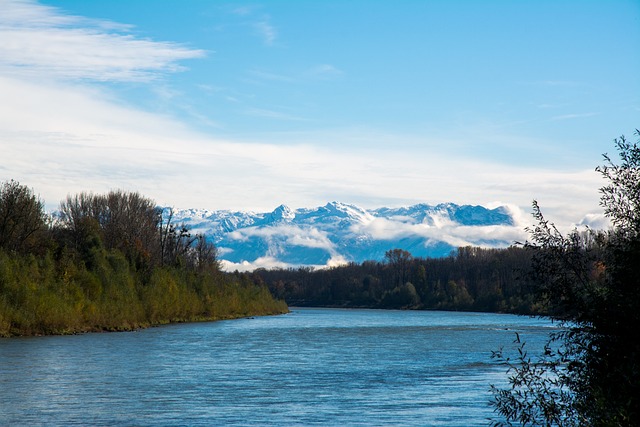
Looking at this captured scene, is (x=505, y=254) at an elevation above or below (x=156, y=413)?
above

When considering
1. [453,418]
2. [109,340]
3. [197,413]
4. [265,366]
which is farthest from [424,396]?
[109,340]

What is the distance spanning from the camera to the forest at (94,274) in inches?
2324

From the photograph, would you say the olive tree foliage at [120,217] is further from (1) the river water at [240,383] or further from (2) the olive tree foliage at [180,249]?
(1) the river water at [240,383]

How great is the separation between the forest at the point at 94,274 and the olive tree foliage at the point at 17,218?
0.27 feet

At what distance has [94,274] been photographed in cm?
7081

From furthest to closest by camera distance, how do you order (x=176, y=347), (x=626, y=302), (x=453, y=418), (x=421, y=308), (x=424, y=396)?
1. (x=421, y=308)
2. (x=176, y=347)
3. (x=424, y=396)
4. (x=453, y=418)
5. (x=626, y=302)

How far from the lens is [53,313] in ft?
197

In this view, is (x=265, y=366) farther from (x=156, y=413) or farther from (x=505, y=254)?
(x=505, y=254)

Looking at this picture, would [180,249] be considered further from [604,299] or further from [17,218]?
[604,299]

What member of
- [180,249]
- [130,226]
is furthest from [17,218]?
[180,249]

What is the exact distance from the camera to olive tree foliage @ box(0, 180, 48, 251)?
68.1 metres

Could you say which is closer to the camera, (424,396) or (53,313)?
(424,396)

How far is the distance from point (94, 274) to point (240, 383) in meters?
41.4

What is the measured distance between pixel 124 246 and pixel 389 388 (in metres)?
64.9
